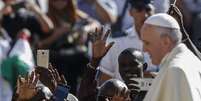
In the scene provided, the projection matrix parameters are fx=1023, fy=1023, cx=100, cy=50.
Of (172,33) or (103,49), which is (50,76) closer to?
(103,49)

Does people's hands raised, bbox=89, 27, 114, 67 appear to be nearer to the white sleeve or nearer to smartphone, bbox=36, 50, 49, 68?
smartphone, bbox=36, 50, 49, 68

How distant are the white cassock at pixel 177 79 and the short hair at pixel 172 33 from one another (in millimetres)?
97

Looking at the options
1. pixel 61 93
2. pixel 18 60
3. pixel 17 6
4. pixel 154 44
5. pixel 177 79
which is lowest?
pixel 18 60

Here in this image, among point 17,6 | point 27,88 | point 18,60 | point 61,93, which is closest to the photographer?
point 61,93

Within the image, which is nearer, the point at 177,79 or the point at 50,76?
the point at 177,79

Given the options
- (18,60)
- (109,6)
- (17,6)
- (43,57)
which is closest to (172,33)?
(43,57)

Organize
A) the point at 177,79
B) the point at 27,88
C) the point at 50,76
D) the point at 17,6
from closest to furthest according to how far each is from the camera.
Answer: the point at 177,79 → the point at 27,88 → the point at 50,76 → the point at 17,6

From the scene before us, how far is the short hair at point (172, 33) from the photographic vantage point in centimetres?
715

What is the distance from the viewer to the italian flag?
10938 mm

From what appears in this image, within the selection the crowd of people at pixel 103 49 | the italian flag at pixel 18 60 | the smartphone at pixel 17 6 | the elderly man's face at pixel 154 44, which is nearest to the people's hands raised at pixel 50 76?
the crowd of people at pixel 103 49

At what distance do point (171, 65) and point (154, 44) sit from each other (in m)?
0.30

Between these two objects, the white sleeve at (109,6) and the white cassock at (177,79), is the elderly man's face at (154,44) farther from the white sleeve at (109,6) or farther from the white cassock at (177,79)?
the white sleeve at (109,6)

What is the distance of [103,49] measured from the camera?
27.3 ft

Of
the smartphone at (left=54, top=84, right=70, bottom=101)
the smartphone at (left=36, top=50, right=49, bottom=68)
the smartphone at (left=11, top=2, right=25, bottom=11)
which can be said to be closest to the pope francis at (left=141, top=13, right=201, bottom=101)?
the smartphone at (left=54, top=84, right=70, bottom=101)
